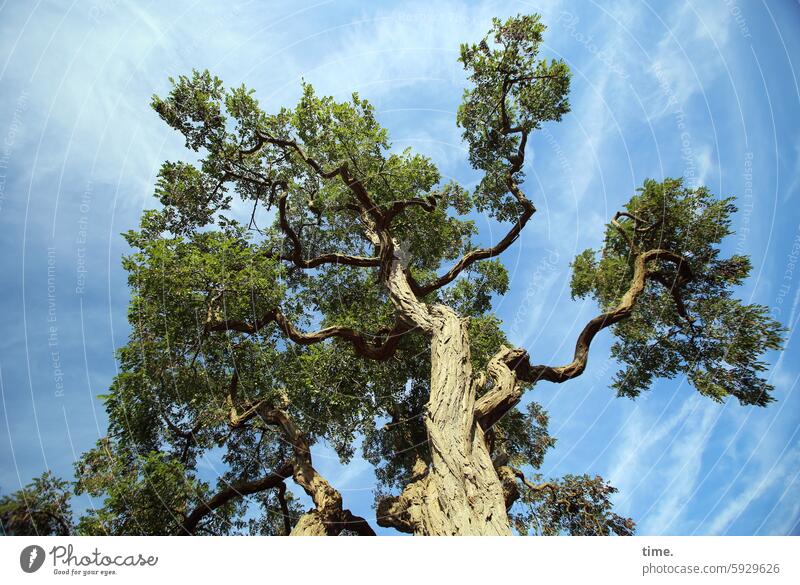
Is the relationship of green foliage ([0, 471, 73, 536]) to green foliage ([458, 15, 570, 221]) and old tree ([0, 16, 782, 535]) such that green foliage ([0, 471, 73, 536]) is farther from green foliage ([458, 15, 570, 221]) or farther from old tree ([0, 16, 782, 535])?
green foliage ([458, 15, 570, 221])

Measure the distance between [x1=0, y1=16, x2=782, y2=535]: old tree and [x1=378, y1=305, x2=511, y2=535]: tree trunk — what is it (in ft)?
0.28

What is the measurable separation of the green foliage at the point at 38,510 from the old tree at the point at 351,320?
150 millimetres

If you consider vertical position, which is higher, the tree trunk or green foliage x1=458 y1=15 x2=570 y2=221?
green foliage x1=458 y1=15 x2=570 y2=221

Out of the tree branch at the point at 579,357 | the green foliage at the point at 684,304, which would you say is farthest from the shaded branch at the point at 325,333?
the green foliage at the point at 684,304

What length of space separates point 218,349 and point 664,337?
524 inches

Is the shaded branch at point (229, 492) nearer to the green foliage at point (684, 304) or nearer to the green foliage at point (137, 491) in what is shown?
the green foliage at point (137, 491)

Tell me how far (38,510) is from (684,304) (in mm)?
15953

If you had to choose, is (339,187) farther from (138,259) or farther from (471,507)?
(471,507)

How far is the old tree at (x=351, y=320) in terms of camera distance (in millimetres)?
8938

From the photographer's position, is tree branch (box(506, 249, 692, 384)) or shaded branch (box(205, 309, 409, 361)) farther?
shaded branch (box(205, 309, 409, 361))

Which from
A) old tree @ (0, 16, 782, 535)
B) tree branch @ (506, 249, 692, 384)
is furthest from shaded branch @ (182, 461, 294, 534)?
tree branch @ (506, 249, 692, 384)

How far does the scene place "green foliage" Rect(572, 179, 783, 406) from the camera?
10867mm

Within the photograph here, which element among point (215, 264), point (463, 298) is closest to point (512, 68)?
point (463, 298)

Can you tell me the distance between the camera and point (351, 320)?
37.1 ft
